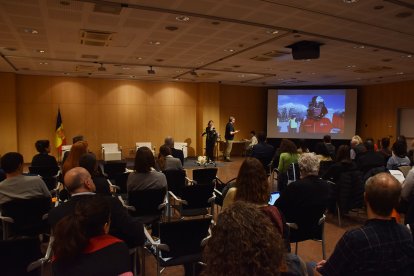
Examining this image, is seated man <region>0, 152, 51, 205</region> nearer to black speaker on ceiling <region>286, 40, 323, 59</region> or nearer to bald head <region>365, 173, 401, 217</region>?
bald head <region>365, 173, 401, 217</region>

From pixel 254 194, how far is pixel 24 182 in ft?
8.89

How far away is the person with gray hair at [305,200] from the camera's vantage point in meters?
3.41

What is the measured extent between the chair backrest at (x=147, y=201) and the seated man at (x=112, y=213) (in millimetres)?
1207

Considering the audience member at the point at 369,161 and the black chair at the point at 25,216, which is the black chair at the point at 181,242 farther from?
the audience member at the point at 369,161

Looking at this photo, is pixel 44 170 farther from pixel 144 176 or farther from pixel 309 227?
pixel 309 227

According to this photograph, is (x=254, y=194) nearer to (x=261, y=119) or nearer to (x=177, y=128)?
(x=177, y=128)

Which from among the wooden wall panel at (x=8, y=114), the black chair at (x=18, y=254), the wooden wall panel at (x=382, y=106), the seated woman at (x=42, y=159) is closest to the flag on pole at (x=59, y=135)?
the wooden wall panel at (x=8, y=114)

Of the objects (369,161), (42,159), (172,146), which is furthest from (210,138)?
(369,161)

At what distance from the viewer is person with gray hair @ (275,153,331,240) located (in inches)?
134

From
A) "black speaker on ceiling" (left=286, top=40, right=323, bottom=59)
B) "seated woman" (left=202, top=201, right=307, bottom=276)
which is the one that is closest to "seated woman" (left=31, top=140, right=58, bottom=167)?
"black speaker on ceiling" (left=286, top=40, right=323, bottom=59)

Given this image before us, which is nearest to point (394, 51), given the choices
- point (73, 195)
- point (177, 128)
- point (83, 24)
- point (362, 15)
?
point (362, 15)

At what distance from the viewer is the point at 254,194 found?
2760 mm

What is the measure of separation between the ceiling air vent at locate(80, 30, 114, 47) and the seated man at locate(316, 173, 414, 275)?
5.88 metres

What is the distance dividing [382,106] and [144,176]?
14.4 metres
